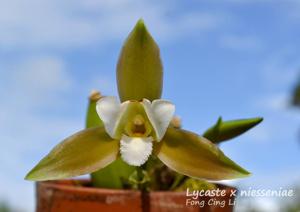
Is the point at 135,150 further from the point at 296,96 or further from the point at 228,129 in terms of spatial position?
the point at 296,96

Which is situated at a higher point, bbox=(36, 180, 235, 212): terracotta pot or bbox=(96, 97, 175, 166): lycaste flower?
bbox=(96, 97, 175, 166): lycaste flower

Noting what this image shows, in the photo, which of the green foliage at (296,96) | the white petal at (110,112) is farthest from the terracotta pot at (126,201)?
the green foliage at (296,96)

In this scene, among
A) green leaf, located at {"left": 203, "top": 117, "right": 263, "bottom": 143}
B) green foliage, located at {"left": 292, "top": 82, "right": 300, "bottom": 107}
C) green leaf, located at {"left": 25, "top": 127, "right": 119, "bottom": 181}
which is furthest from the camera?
green foliage, located at {"left": 292, "top": 82, "right": 300, "bottom": 107}

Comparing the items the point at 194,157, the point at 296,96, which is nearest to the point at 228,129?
the point at 194,157

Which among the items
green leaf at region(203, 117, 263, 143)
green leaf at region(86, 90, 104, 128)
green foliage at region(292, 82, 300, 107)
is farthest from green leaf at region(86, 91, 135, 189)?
green foliage at region(292, 82, 300, 107)

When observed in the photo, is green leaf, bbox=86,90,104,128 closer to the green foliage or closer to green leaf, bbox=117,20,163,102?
green leaf, bbox=117,20,163,102

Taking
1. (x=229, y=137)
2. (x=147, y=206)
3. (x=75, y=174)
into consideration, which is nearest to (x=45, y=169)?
(x=75, y=174)
